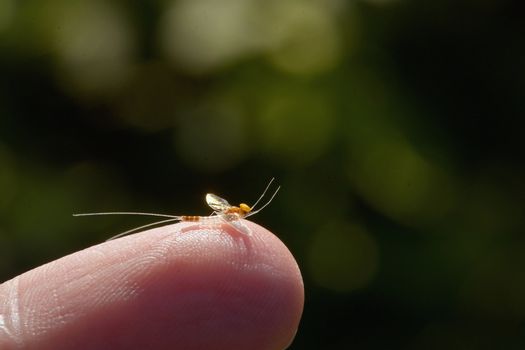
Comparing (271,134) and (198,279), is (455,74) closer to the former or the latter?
(271,134)

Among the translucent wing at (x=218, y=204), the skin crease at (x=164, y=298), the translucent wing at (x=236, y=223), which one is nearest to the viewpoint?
the skin crease at (x=164, y=298)

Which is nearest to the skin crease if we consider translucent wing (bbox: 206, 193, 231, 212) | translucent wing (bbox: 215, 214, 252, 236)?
translucent wing (bbox: 215, 214, 252, 236)

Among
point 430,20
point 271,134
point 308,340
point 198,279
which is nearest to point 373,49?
point 430,20

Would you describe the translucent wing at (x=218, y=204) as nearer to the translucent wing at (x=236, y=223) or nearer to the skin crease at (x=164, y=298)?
the translucent wing at (x=236, y=223)

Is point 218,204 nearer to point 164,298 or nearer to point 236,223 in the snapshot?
point 236,223

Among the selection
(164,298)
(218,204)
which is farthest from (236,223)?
(164,298)

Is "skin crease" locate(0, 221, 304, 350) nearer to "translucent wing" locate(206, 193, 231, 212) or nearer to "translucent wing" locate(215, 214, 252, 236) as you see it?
"translucent wing" locate(215, 214, 252, 236)

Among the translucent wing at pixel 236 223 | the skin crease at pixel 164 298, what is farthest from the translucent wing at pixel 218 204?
the skin crease at pixel 164 298

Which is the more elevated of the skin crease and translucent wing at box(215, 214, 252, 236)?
translucent wing at box(215, 214, 252, 236)
